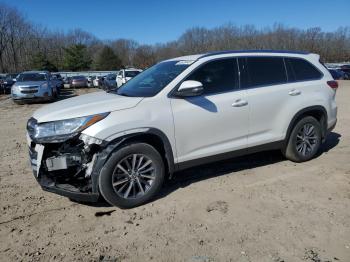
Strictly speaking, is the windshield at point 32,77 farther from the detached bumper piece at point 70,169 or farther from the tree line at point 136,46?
the tree line at point 136,46

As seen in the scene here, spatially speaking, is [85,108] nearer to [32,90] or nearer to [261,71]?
[261,71]

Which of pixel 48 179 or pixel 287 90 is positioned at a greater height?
pixel 287 90

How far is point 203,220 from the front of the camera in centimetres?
389

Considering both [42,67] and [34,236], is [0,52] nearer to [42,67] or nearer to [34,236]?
[42,67]

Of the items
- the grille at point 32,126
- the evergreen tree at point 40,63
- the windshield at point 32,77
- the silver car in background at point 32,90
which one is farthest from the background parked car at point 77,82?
the evergreen tree at point 40,63

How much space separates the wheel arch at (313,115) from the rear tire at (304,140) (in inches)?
2.8

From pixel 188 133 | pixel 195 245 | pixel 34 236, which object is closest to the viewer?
pixel 195 245

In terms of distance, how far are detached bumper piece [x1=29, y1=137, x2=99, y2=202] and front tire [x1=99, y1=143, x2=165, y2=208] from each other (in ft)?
0.52

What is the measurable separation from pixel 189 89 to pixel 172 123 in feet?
1.56

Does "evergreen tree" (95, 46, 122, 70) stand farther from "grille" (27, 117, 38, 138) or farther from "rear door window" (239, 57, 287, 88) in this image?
"grille" (27, 117, 38, 138)

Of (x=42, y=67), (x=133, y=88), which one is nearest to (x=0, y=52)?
(x=42, y=67)

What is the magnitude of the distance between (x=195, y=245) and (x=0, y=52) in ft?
300

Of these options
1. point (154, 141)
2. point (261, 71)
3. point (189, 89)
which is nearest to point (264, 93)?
point (261, 71)

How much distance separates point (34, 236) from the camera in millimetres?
3662
